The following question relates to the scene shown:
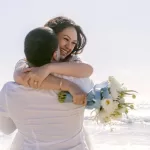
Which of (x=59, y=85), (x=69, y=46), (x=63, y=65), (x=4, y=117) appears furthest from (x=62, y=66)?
(x=4, y=117)

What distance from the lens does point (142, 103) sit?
112 ft

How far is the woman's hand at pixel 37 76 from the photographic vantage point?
7.69 feet

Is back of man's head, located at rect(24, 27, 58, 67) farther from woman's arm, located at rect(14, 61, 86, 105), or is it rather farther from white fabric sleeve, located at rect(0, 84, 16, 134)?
white fabric sleeve, located at rect(0, 84, 16, 134)

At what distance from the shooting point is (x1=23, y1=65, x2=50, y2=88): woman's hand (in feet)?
7.69

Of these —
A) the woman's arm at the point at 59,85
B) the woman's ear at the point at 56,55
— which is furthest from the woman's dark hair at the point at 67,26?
the woman's arm at the point at 59,85

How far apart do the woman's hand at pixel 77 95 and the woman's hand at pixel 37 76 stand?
188 mm

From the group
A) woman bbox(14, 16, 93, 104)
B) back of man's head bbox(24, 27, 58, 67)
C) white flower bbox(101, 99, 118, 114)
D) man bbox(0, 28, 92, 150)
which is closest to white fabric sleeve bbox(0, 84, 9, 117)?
man bbox(0, 28, 92, 150)

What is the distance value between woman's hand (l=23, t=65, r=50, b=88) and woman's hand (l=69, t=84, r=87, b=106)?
188 millimetres

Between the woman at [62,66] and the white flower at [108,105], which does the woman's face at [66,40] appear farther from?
the white flower at [108,105]

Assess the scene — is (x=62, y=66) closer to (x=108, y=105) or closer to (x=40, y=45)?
(x=40, y=45)

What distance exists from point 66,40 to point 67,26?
98 millimetres

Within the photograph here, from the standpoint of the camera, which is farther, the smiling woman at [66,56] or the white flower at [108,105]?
the white flower at [108,105]

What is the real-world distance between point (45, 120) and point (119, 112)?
0.51 metres

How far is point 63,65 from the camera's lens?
239 centimetres
